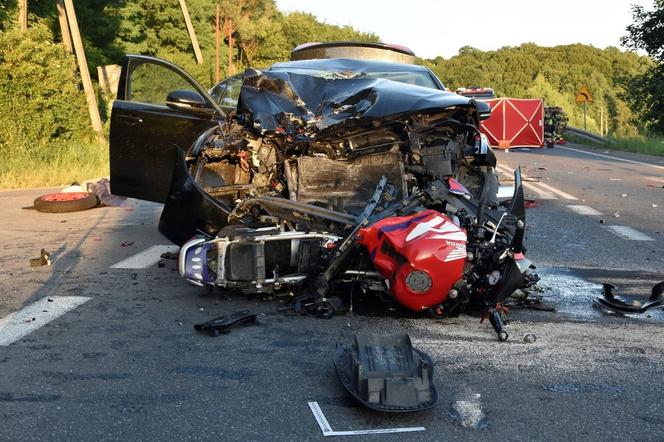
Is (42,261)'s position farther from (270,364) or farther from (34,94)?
(34,94)

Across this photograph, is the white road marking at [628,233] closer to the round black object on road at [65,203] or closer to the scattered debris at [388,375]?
the scattered debris at [388,375]

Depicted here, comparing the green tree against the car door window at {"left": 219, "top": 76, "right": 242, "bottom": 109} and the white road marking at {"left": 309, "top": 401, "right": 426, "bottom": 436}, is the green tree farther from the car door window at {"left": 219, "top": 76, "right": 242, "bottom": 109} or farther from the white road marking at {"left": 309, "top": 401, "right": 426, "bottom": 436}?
the white road marking at {"left": 309, "top": 401, "right": 426, "bottom": 436}

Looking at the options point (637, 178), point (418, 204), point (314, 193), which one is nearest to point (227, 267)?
point (314, 193)

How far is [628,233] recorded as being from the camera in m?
8.68

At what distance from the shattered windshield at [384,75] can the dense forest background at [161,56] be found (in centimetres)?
1100

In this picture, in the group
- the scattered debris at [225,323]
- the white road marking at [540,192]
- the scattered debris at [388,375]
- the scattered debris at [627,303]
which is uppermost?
the scattered debris at [388,375]

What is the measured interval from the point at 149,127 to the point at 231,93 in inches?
52.5

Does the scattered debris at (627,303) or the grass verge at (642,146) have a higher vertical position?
the scattered debris at (627,303)

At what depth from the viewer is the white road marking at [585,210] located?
10.3 meters

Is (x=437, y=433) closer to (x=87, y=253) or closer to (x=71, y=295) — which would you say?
(x=71, y=295)

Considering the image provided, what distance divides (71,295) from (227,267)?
1347mm

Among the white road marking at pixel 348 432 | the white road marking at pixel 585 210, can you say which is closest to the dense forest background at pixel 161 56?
the white road marking at pixel 585 210

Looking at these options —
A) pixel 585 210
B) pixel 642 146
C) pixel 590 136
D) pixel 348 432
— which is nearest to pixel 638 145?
pixel 642 146

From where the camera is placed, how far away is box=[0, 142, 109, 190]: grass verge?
14.5 meters
